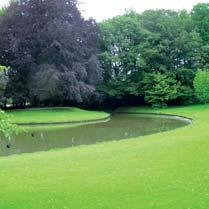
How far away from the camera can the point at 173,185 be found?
1140cm

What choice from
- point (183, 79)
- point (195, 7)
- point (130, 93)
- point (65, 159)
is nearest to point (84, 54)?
point (130, 93)

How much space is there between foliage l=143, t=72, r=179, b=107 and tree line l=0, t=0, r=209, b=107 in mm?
125

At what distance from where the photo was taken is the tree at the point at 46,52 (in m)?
48.2

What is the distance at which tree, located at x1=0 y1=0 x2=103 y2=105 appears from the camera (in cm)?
4825

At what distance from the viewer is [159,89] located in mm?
56156

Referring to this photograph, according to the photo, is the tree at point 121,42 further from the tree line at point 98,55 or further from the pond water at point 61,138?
the pond water at point 61,138

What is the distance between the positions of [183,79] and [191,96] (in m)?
2.71

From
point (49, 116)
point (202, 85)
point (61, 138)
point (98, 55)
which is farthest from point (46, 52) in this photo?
point (61, 138)

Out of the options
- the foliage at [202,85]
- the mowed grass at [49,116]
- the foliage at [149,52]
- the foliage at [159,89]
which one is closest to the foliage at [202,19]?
the foliage at [149,52]

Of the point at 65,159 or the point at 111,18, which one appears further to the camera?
the point at 111,18

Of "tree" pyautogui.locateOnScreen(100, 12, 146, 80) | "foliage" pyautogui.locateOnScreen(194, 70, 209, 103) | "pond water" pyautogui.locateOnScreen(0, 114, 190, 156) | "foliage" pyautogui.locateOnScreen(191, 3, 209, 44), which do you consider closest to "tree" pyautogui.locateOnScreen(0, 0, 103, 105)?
"tree" pyautogui.locateOnScreen(100, 12, 146, 80)

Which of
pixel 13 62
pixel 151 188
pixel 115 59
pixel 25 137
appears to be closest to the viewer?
pixel 151 188

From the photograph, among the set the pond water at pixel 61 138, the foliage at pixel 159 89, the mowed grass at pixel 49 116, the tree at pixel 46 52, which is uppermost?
the tree at pixel 46 52

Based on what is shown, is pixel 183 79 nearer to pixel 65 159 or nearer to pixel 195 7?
→ pixel 195 7
